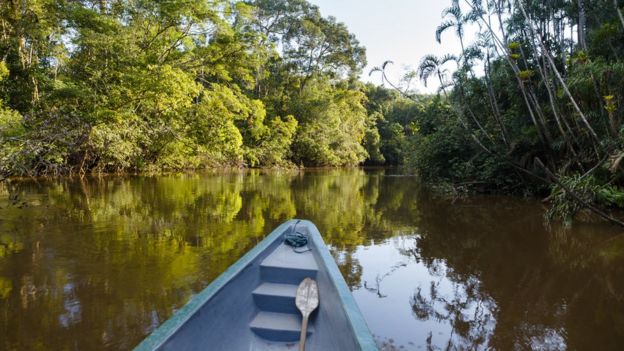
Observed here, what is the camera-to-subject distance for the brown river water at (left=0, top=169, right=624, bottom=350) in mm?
2740

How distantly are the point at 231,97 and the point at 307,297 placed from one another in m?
17.1

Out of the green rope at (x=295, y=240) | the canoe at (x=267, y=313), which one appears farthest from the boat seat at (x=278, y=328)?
the green rope at (x=295, y=240)

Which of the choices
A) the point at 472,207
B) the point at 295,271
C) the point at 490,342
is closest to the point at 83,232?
the point at 295,271

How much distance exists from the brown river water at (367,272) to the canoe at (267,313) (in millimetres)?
669

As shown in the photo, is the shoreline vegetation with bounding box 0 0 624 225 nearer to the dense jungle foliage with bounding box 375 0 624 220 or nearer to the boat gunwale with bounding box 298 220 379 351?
the dense jungle foliage with bounding box 375 0 624 220

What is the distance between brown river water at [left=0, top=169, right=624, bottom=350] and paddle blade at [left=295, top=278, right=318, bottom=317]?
65 centimetres

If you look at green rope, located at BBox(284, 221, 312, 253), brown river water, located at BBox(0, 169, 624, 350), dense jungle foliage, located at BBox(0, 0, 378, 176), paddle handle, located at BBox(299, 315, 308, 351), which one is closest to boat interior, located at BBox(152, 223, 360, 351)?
paddle handle, located at BBox(299, 315, 308, 351)

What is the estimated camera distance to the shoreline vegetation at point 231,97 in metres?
6.72

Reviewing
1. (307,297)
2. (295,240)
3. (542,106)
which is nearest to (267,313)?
(307,297)

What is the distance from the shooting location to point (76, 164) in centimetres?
1588

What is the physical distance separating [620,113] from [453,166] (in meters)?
6.55

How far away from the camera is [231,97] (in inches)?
728

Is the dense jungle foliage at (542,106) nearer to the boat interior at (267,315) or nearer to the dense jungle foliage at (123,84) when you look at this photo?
the boat interior at (267,315)

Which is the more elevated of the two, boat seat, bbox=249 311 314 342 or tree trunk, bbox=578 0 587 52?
tree trunk, bbox=578 0 587 52
